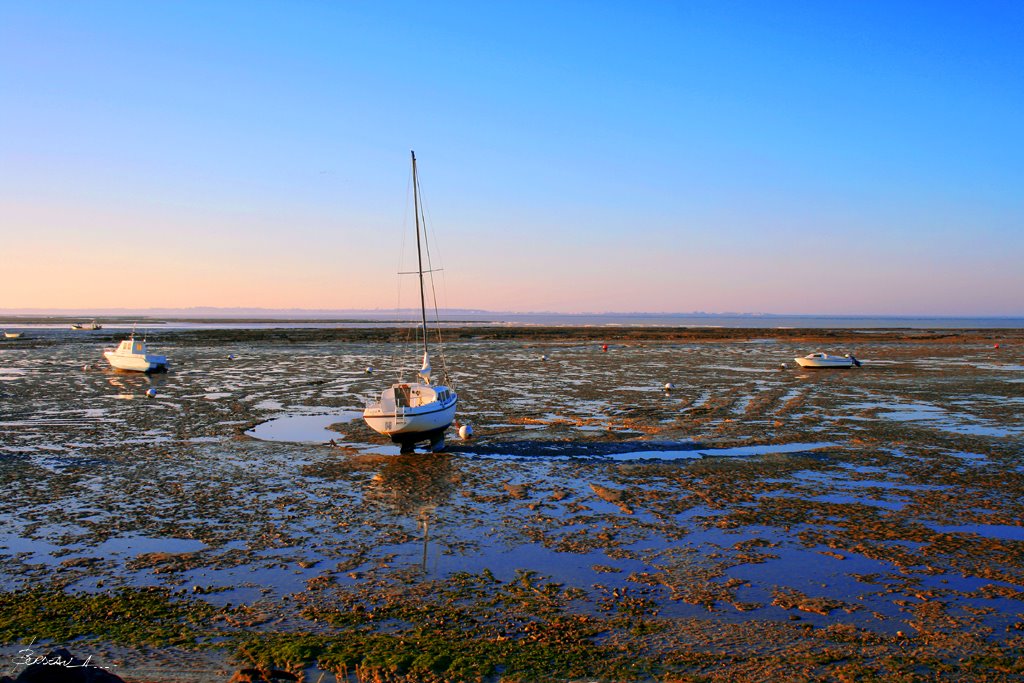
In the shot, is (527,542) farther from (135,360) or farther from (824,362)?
(824,362)

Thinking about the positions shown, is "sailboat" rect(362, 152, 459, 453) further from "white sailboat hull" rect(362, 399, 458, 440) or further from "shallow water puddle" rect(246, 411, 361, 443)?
"shallow water puddle" rect(246, 411, 361, 443)

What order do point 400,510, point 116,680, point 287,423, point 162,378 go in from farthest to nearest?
point 162,378, point 287,423, point 400,510, point 116,680

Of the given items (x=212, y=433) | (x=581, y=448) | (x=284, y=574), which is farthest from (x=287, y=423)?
(x=284, y=574)

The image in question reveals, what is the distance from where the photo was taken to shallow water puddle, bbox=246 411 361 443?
22.1 metres

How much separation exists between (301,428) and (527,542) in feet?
44.8

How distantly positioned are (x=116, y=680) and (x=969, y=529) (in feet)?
42.9

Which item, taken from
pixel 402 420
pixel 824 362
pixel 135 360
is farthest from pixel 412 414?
pixel 824 362

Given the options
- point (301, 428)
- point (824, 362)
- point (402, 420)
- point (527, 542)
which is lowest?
point (527, 542)

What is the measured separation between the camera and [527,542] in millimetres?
12250

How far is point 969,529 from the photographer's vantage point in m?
12.8

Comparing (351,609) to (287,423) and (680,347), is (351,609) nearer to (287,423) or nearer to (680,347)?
(287,423)

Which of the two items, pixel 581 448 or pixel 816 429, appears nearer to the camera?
pixel 581 448

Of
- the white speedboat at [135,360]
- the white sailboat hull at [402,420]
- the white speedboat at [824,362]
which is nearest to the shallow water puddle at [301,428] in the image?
the white sailboat hull at [402,420]

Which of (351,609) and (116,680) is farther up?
(116,680)
